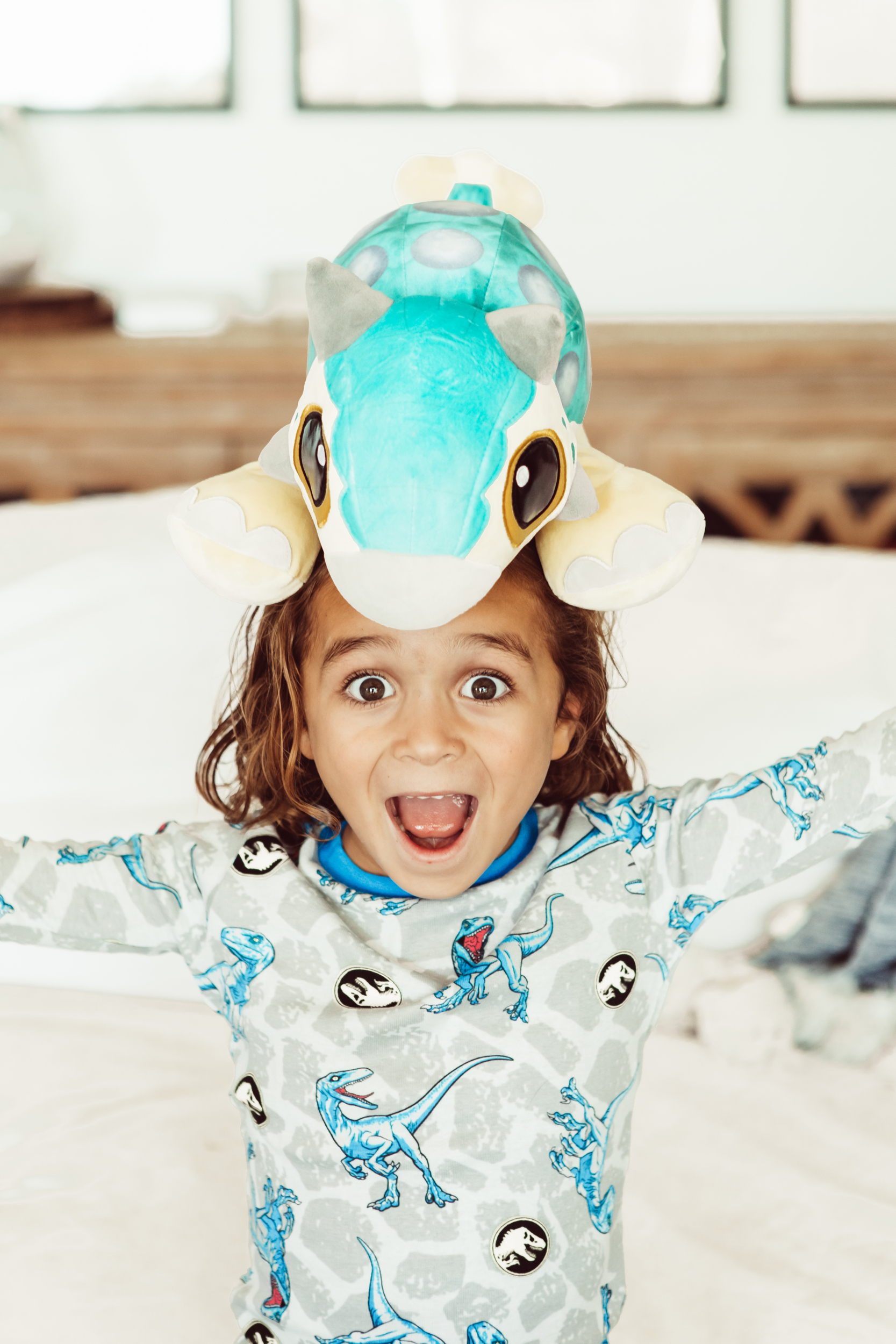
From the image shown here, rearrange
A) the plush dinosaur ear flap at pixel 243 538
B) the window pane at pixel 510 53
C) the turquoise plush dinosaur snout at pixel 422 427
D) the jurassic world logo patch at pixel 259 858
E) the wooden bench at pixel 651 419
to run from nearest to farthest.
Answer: the turquoise plush dinosaur snout at pixel 422 427 → the plush dinosaur ear flap at pixel 243 538 → the jurassic world logo patch at pixel 259 858 → the wooden bench at pixel 651 419 → the window pane at pixel 510 53

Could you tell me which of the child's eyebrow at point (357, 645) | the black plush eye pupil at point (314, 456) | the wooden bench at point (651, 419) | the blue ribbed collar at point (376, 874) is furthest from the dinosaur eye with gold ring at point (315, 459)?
the wooden bench at point (651, 419)

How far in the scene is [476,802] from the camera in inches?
30.8

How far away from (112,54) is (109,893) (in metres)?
→ 1.71

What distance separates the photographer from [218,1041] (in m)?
1.20

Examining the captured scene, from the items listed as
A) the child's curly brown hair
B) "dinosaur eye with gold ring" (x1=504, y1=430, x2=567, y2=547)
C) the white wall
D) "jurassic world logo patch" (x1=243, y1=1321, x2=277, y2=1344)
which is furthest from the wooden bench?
"jurassic world logo patch" (x1=243, y1=1321, x2=277, y2=1344)

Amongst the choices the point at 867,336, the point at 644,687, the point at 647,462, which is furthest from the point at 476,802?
the point at 867,336

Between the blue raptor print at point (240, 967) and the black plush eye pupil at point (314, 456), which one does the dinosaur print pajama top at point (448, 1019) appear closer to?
the blue raptor print at point (240, 967)

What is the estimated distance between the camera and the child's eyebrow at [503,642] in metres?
0.77

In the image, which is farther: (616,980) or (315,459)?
(616,980)

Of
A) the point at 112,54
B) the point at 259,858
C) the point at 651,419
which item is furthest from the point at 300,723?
the point at 112,54

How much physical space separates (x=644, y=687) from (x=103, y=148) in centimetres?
136

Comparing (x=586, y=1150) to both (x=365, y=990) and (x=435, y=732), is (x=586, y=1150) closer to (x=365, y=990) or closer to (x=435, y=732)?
(x=365, y=990)

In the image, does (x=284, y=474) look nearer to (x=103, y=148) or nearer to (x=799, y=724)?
(x=799, y=724)

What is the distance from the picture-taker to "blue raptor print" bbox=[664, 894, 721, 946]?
2.74ft
